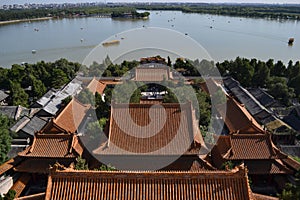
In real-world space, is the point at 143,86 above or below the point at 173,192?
below

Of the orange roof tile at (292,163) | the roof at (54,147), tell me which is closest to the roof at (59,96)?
the roof at (54,147)

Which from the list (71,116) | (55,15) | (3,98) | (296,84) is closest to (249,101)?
(296,84)

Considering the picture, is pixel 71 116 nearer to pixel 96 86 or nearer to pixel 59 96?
pixel 59 96

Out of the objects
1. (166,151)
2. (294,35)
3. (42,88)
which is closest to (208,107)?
(166,151)

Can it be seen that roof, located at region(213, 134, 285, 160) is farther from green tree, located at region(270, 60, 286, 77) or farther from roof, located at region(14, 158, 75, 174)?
green tree, located at region(270, 60, 286, 77)

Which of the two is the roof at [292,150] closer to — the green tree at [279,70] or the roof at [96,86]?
the roof at [96,86]

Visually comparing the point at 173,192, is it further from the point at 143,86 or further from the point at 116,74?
the point at 116,74
